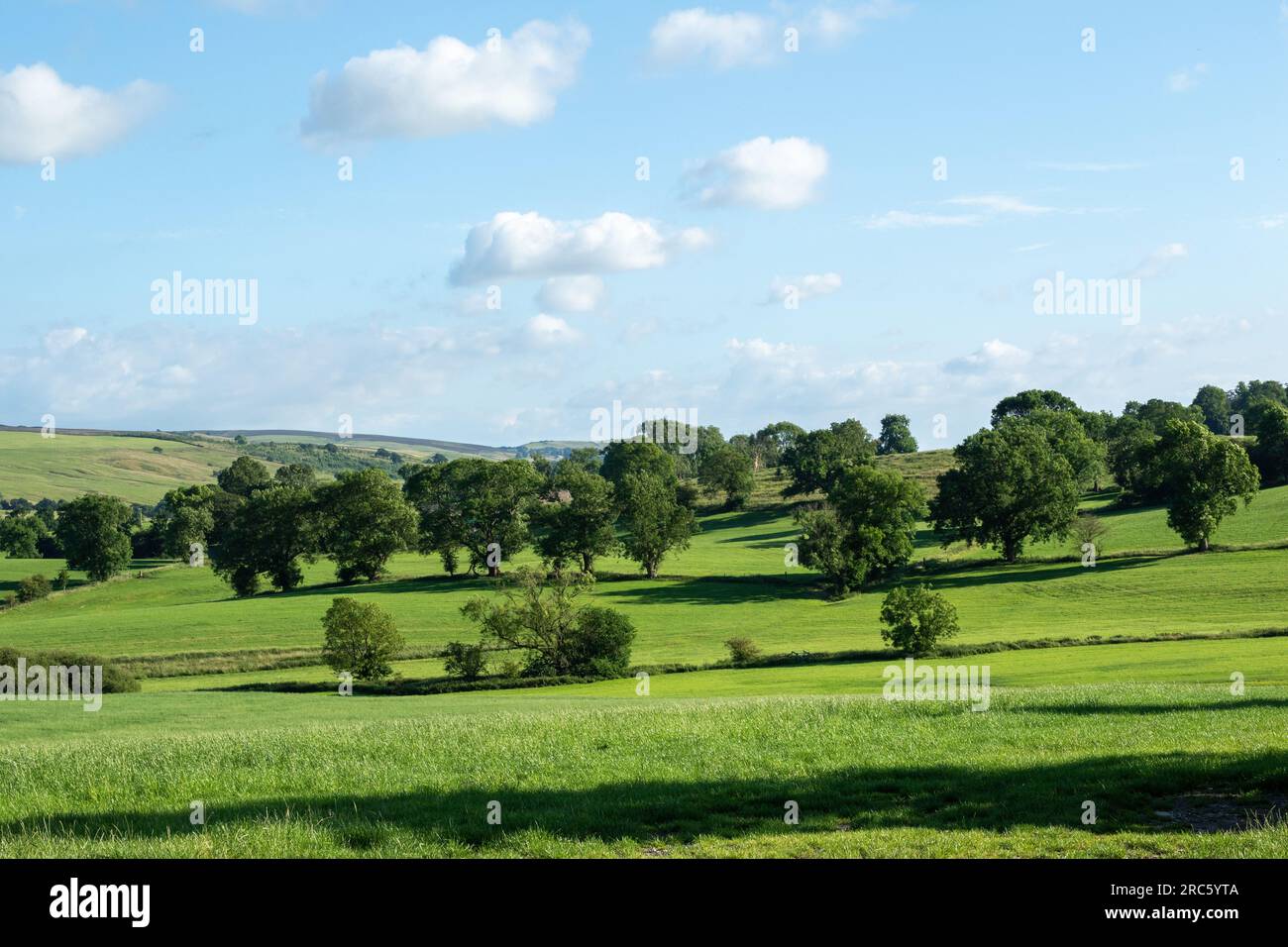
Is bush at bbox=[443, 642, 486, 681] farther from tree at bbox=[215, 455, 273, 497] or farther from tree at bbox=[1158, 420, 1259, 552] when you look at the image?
tree at bbox=[215, 455, 273, 497]

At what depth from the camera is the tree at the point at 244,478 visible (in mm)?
168250

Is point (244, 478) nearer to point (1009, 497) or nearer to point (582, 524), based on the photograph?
point (582, 524)

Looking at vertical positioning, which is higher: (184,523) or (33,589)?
(184,523)

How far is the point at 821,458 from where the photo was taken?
510 feet

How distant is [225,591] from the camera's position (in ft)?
373

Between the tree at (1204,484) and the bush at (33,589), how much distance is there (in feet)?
352

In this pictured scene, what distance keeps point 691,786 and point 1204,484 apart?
3688 inches

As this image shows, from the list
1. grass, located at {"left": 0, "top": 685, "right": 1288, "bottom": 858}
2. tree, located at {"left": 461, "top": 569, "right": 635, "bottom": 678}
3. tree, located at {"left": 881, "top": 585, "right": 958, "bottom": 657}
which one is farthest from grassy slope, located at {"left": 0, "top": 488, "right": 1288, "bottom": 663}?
grass, located at {"left": 0, "top": 685, "right": 1288, "bottom": 858}

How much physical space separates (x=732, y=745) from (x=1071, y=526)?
9405 cm

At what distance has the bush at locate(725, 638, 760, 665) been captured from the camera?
64.1 meters

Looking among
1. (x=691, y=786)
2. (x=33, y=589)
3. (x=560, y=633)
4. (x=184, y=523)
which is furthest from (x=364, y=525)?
(x=691, y=786)

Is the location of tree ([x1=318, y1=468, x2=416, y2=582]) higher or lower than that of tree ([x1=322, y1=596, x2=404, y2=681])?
higher

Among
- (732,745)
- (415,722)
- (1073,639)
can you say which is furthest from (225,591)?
(732,745)

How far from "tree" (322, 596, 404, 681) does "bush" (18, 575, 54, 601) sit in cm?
6040
